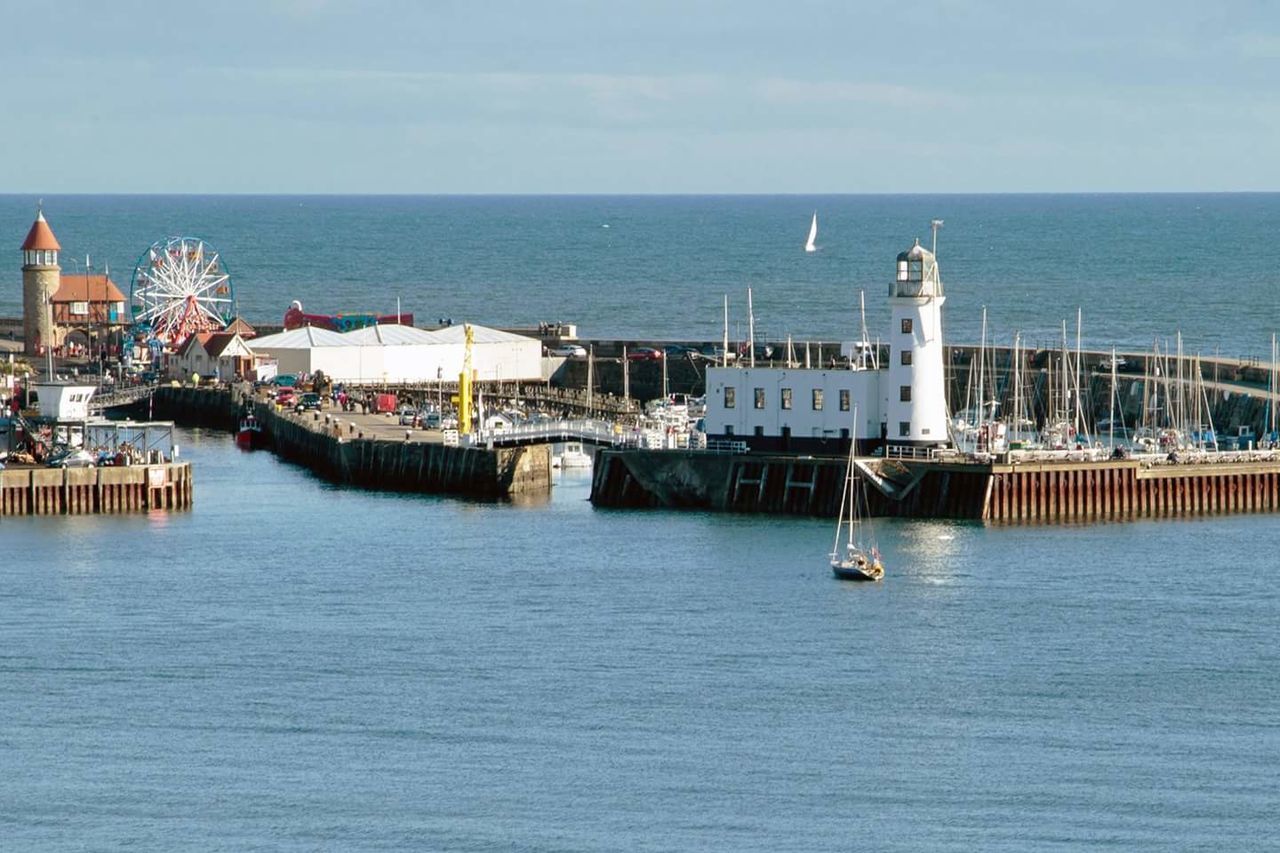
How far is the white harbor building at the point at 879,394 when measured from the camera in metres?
87.4

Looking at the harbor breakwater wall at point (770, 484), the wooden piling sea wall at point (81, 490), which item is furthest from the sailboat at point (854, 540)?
the wooden piling sea wall at point (81, 490)

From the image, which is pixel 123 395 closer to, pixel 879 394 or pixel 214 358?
pixel 214 358

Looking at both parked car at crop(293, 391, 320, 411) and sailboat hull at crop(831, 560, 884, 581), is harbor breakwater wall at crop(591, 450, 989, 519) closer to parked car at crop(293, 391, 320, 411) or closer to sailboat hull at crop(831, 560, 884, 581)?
sailboat hull at crop(831, 560, 884, 581)

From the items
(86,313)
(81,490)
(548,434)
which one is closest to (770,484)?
(548,434)

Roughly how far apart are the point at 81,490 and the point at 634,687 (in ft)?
109

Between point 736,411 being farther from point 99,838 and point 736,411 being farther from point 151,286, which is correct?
point 151,286

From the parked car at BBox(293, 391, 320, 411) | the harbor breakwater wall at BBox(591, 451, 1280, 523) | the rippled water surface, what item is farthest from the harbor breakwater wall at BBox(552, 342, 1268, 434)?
the rippled water surface

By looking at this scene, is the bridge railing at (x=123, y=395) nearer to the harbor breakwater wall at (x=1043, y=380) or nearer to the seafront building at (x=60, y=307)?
the seafront building at (x=60, y=307)

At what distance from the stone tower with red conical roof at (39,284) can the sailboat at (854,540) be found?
217 feet

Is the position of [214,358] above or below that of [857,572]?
above

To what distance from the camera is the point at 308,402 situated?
117625 millimetres

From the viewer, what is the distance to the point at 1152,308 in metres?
186

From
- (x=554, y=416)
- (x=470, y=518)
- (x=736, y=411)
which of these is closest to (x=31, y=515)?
(x=470, y=518)

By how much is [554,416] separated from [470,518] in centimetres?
2454
